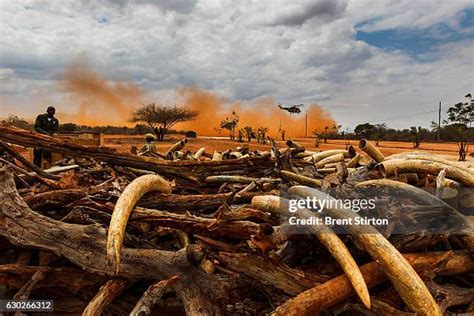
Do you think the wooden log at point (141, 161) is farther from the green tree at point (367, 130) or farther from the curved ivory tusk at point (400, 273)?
the green tree at point (367, 130)

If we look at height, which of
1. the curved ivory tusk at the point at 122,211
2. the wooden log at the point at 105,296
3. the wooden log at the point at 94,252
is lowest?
the wooden log at the point at 105,296

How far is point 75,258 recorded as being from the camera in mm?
1898

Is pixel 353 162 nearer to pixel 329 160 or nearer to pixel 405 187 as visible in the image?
pixel 329 160

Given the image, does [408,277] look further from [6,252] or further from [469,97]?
[469,97]

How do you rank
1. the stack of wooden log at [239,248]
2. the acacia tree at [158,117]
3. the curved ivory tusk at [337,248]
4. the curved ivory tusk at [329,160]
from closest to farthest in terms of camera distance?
the curved ivory tusk at [337,248], the stack of wooden log at [239,248], the curved ivory tusk at [329,160], the acacia tree at [158,117]

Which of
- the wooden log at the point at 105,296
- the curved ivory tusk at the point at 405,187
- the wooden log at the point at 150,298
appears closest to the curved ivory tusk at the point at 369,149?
the curved ivory tusk at the point at 405,187

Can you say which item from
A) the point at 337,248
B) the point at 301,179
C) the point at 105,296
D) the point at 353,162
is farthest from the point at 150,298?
the point at 353,162

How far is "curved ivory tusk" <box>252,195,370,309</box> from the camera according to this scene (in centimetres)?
150

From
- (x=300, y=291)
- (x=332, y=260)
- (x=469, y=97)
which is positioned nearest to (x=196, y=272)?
(x=300, y=291)

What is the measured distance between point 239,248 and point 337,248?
1.38 feet

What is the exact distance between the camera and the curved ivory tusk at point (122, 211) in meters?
1.66

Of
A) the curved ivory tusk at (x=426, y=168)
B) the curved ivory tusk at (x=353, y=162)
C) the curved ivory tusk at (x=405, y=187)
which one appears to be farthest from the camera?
the curved ivory tusk at (x=353, y=162)

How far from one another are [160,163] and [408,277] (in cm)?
145

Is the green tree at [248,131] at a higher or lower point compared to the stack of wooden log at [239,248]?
higher
